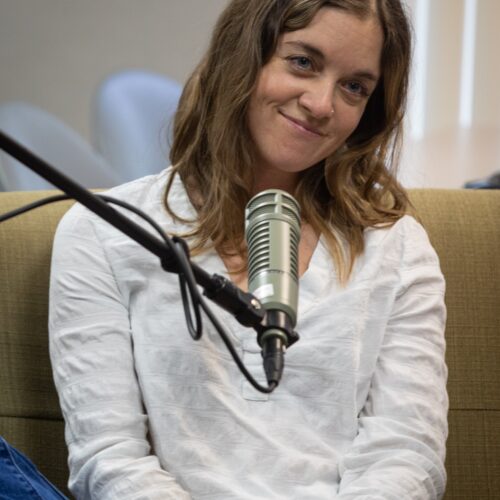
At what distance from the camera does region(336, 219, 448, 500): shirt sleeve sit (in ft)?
4.97

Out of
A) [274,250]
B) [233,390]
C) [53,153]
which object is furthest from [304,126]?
[53,153]

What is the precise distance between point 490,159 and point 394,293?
237cm

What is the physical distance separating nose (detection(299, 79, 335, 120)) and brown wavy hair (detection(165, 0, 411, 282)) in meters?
0.09

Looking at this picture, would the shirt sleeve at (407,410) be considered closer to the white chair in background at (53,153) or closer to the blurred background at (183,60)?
the white chair in background at (53,153)

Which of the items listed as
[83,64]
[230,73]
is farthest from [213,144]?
[83,64]

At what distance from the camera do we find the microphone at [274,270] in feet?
3.41

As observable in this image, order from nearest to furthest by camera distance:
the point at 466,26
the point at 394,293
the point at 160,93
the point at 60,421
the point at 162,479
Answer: the point at 162,479
the point at 394,293
the point at 60,421
the point at 160,93
the point at 466,26

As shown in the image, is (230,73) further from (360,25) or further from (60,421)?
(60,421)

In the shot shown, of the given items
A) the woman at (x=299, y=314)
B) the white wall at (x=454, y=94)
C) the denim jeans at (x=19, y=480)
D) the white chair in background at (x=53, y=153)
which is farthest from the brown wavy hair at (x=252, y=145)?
the white wall at (x=454, y=94)

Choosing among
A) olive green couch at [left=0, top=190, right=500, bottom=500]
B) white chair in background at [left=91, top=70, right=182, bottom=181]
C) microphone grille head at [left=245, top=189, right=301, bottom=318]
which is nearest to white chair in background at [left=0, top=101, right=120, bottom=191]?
white chair in background at [left=91, top=70, right=182, bottom=181]

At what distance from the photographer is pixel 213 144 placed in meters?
1.73

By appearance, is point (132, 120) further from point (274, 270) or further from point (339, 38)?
point (274, 270)

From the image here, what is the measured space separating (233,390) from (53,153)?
1841 mm

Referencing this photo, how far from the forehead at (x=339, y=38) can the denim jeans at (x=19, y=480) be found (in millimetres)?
701
